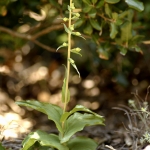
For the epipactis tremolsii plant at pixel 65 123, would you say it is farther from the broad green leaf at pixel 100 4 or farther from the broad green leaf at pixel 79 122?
the broad green leaf at pixel 100 4

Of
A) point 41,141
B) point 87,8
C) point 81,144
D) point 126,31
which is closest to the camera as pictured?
point 41,141

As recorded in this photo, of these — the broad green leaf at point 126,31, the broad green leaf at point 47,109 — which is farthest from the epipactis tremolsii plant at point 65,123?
the broad green leaf at point 126,31

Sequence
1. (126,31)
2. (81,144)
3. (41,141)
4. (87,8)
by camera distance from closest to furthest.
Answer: (41,141) < (81,144) < (87,8) < (126,31)

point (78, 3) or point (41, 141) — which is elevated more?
point (78, 3)

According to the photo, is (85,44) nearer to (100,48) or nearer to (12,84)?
(12,84)

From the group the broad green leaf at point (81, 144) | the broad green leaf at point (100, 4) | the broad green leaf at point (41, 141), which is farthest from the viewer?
the broad green leaf at point (100, 4)

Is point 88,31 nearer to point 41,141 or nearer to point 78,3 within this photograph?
point 78,3

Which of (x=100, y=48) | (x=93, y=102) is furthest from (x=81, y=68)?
(x=100, y=48)

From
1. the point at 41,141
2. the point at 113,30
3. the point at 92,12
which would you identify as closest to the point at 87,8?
the point at 92,12

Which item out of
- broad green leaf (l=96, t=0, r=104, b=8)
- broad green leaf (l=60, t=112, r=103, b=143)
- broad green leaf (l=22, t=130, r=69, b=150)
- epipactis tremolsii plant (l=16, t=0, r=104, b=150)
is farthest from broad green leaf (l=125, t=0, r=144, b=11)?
broad green leaf (l=22, t=130, r=69, b=150)
